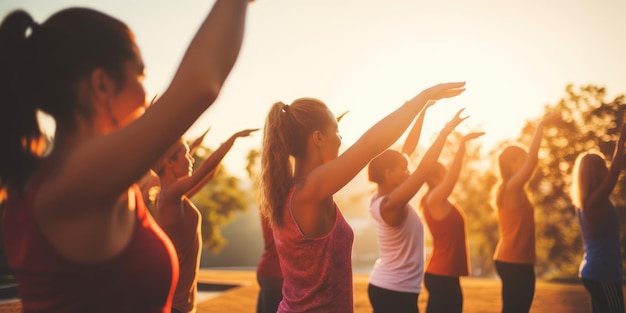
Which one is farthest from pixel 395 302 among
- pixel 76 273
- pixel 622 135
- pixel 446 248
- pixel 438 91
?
pixel 76 273

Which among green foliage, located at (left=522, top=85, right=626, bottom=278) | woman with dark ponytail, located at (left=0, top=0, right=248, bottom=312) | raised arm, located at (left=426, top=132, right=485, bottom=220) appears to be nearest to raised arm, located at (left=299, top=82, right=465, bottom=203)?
woman with dark ponytail, located at (left=0, top=0, right=248, bottom=312)

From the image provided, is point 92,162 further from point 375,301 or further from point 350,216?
point 350,216

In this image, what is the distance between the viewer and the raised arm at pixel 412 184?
13.4 ft

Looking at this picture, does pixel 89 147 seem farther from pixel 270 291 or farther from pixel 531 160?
pixel 531 160

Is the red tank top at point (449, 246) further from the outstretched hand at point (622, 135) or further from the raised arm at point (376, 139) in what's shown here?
the raised arm at point (376, 139)

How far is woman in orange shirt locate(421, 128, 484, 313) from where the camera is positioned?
576 cm

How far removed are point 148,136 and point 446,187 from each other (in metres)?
5.06

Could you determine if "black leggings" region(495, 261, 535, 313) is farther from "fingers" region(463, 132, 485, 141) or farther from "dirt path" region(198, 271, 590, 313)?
"dirt path" region(198, 271, 590, 313)

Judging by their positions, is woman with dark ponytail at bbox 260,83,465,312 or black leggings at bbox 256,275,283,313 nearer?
woman with dark ponytail at bbox 260,83,465,312

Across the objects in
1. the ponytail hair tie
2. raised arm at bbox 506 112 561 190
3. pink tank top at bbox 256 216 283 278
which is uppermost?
the ponytail hair tie

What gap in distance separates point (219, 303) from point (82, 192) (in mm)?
12324

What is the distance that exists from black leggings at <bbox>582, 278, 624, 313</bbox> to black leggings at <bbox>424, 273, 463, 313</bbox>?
144 centimetres

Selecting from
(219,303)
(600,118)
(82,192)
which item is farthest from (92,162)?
(600,118)

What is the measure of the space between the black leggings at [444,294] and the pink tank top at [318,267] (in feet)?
10.5
